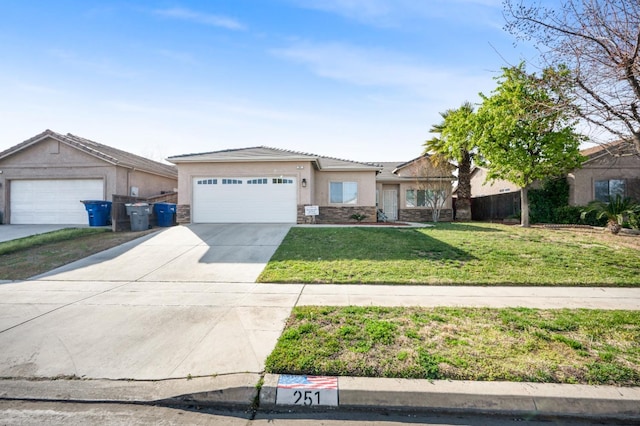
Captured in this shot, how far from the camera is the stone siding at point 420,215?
20438mm

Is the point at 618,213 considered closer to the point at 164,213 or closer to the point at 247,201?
the point at 247,201

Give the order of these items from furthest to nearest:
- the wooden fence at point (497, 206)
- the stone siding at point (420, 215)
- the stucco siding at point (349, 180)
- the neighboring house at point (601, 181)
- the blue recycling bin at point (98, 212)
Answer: the stone siding at point (420, 215) → the wooden fence at point (497, 206) → the stucco siding at point (349, 180) → the neighboring house at point (601, 181) → the blue recycling bin at point (98, 212)

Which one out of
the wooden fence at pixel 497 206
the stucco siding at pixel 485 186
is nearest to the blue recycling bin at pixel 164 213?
the wooden fence at pixel 497 206

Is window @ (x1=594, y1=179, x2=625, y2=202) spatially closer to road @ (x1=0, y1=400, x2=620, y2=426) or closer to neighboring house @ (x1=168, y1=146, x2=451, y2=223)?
neighboring house @ (x1=168, y1=146, x2=451, y2=223)

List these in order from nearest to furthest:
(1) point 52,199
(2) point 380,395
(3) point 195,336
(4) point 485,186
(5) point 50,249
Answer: (2) point 380,395 < (3) point 195,336 < (5) point 50,249 < (1) point 52,199 < (4) point 485,186

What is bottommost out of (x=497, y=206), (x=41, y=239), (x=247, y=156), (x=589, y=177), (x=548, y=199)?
(x=41, y=239)

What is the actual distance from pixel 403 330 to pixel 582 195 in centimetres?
1827

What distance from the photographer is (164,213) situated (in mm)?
14664

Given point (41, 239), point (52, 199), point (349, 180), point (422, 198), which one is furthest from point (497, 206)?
point (52, 199)

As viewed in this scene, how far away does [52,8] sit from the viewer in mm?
8070

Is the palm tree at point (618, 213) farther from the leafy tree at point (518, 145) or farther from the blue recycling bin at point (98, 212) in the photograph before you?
the blue recycling bin at point (98, 212)

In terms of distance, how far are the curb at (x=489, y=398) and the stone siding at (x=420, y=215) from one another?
1832 centimetres

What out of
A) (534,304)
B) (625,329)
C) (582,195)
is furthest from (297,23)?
(582,195)

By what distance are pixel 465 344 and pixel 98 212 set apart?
16166 millimetres
